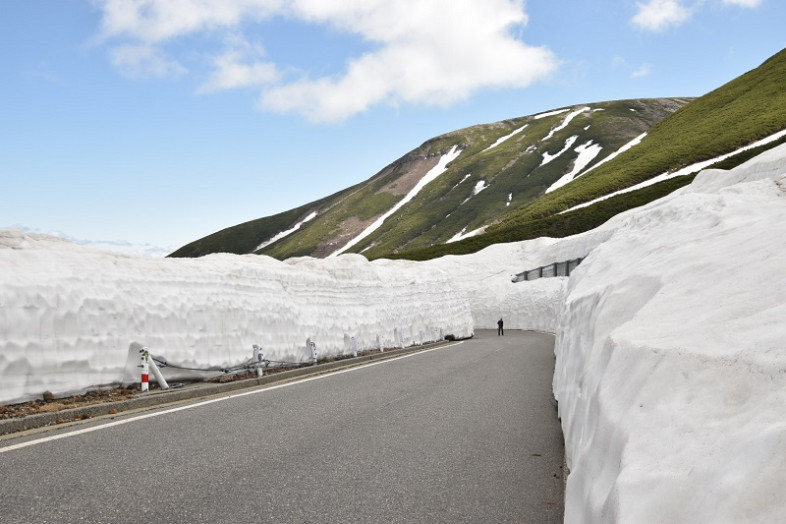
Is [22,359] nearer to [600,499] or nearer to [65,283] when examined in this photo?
[65,283]

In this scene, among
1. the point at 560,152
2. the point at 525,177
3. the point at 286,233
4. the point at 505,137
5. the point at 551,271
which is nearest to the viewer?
the point at 551,271

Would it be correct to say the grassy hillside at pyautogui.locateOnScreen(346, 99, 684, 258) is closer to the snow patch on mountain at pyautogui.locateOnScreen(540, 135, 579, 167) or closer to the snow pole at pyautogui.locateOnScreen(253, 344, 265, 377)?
the snow patch on mountain at pyautogui.locateOnScreen(540, 135, 579, 167)

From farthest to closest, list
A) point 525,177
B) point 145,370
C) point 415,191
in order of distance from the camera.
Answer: point 415,191
point 525,177
point 145,370

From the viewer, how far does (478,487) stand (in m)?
4.78

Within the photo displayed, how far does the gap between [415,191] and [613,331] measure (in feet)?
522

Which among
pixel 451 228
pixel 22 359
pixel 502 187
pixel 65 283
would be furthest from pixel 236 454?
pixel 502 187

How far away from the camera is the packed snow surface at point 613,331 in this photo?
2291 millimetres

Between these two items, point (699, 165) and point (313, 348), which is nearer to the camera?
point (313, 348)

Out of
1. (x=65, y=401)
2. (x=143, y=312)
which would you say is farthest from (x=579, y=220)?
(x=65, y=401)

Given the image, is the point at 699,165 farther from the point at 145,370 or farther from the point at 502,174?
the point at 145,370

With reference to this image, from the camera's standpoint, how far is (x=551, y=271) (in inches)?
1923

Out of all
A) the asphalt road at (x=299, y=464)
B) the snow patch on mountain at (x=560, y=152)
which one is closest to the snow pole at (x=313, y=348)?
the asphalt road at (x=299, y=464)

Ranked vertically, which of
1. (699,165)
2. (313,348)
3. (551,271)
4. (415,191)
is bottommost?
(313,348)

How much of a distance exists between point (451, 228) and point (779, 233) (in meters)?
120
